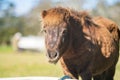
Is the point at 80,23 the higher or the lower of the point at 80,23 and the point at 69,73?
the higher

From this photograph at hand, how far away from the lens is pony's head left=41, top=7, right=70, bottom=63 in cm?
595

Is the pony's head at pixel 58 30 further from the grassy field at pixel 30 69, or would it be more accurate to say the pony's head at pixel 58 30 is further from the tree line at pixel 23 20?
the tree line at pixel 23 20

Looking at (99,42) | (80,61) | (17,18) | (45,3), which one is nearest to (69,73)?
(80,61)

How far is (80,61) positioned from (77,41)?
0.38 meters

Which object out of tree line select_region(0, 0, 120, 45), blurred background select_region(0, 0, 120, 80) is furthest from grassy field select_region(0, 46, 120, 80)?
tree line select_region(0, 0, 120, 45)

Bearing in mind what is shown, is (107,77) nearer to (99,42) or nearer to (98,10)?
(99,42)

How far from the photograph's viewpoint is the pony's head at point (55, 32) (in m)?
5.95

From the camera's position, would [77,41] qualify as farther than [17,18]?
No

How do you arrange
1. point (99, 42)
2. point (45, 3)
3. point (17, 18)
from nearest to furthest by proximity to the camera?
point (99, 42), point (45, 3), point (17, 18)

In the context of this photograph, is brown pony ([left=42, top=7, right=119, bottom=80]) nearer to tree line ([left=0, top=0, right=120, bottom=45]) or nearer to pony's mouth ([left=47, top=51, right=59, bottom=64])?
pony's mouth ([left=47, top=51, right=59, bottom=64])

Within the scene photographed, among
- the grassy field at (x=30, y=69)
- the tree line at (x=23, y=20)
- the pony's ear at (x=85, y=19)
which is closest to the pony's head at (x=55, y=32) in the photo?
the pony's ear at (x=85, y=19)

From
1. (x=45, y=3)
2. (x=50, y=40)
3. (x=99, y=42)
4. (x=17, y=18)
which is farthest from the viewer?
(x=17, y=18)

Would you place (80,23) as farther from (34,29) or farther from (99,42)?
(34,29)

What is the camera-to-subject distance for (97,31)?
24.4 feet
